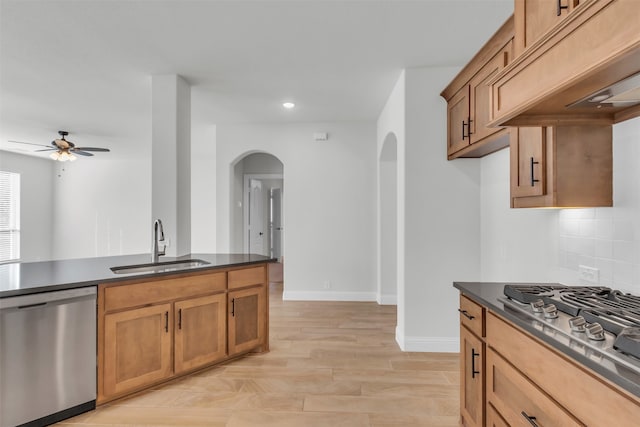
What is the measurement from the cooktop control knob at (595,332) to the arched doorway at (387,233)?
3964 mm

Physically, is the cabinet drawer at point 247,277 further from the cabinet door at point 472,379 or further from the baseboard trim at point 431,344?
the cabinet door at point 472,379

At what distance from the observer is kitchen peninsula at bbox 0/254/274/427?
2088 millimetres

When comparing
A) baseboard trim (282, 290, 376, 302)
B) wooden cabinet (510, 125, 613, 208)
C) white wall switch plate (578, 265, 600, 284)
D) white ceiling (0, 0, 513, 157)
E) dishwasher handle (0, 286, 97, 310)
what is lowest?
baseboard trim (282, 290, 376, 302)

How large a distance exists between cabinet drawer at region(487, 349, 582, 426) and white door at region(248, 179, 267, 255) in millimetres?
6118

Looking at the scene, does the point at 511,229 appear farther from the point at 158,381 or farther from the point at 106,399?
the point at 106,399

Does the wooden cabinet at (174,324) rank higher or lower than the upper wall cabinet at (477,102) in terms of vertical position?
lower

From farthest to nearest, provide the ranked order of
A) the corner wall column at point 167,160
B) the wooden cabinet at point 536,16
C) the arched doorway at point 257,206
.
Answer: the arched doorway at point 257,206, the corner wall column at point 167,160, the wooden cabinet at point 536,16

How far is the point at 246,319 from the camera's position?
10.6 feet

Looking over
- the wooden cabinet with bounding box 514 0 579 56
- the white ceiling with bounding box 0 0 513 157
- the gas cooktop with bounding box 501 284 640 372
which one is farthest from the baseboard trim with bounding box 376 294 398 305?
the wooden cabinet with bounding box 514 0 579 56

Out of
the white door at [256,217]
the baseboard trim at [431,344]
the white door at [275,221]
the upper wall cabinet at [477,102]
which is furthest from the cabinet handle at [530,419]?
the white door at [275,221]

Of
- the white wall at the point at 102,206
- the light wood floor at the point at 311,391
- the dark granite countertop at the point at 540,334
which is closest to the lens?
the dark granite countertop at the point at 540,334

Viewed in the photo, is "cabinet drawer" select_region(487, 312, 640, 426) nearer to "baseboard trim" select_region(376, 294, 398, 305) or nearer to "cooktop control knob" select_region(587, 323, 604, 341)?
"cooktop control knob" select_region(587, 323, 604, 341)

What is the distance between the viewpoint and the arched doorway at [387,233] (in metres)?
5.16

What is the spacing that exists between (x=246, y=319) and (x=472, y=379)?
2.00m
